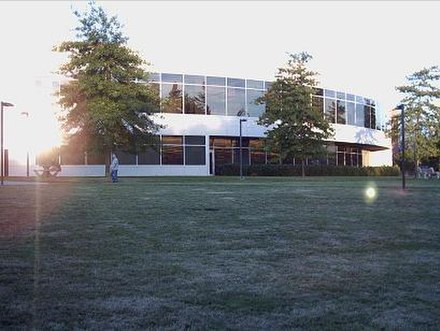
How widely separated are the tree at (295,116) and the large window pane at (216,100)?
16.4 feet

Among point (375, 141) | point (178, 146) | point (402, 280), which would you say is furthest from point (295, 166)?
point (402, 280)

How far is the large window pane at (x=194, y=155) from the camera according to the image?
44156mm

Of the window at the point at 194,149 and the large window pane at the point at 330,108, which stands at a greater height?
the large window pane at the point at 330,108

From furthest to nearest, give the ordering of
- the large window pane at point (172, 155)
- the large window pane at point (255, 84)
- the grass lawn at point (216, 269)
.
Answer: the large window pane at point (255, 84), the large window pane at point (172, 155), the grass lawn at point (216, 269)

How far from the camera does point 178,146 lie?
4391 cm

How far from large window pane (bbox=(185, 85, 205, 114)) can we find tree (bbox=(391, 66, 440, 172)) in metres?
18.2

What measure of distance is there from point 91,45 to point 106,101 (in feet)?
12.2

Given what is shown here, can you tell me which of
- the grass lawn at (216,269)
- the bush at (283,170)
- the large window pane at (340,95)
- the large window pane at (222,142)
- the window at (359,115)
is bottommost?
the grass lawn at (216,269)

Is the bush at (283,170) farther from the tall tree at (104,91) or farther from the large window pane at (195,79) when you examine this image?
the tall tree at (104,91)

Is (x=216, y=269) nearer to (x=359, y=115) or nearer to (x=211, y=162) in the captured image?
(x=211, y=162)

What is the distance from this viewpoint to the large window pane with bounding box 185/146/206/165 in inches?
1738

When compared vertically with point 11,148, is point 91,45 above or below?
above

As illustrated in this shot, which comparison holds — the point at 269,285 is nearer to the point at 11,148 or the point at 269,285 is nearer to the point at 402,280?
the point at 402,280

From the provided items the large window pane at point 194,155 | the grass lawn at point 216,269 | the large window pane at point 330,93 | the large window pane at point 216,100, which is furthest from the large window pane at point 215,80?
the grass lawn at point 216,269
